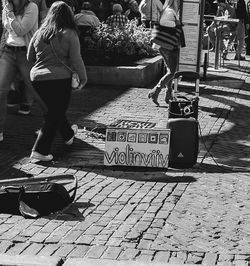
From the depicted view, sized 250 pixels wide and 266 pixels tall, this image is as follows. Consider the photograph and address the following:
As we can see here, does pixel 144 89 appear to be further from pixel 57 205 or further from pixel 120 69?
pixel 57 205

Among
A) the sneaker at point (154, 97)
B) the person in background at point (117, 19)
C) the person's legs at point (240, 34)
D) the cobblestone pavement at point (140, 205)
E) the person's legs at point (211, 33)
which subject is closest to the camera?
the cobblestone pavement at point (140, 205)

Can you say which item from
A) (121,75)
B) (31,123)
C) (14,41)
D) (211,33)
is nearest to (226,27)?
(211,33)

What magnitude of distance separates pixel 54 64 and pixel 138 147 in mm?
1343

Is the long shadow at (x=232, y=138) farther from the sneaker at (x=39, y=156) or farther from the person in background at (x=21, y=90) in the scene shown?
the person in background at (x=21, y=90)

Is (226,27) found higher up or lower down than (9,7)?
lower down

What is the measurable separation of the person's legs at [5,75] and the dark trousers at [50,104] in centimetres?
105

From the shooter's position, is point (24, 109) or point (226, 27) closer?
point (24, 109)

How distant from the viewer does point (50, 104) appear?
8.48 m

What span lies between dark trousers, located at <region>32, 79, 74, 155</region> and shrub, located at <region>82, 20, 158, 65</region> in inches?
248

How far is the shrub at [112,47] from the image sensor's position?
14.9 metres

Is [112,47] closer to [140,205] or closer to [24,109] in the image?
[24,109]

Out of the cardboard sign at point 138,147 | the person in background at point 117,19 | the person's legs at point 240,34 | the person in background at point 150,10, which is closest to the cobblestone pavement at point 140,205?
the cardboard sign at point 138,147

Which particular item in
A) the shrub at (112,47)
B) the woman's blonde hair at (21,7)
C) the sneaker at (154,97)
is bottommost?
the sneaker at (154,97)

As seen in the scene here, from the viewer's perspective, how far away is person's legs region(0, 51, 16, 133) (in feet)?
31.0
